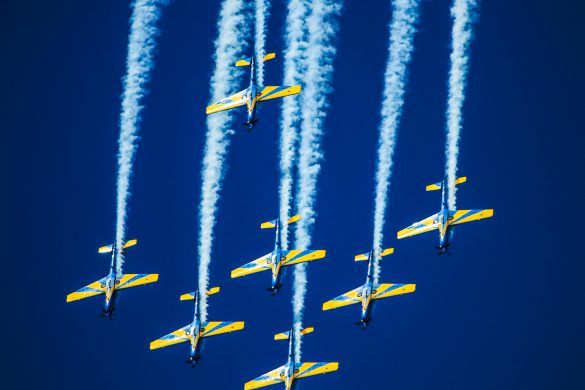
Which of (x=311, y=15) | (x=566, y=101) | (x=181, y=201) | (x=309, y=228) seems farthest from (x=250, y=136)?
(x=566, y=101)

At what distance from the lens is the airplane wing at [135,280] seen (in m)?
49.1

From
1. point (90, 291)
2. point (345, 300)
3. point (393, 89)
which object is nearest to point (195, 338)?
point (90, 291)

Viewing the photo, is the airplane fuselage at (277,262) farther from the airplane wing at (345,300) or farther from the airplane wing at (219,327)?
the airplane wing at (345,300)

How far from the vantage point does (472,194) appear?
183ft

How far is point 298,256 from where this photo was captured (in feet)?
155

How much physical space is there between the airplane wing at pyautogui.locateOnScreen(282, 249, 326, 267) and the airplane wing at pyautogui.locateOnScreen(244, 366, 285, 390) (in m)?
4.95

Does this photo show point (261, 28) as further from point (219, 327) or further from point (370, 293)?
point (219, 327)

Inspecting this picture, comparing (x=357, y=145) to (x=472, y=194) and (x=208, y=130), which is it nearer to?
(x=472, y=194)

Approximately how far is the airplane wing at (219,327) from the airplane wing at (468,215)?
34.0ft

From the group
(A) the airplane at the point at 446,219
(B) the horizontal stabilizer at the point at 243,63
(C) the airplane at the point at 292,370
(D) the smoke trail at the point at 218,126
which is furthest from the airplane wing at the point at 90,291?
(A) the airplane at the point at 446,219

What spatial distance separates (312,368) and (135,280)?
866 cm

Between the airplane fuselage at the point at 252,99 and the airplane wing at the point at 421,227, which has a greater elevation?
the airplane fuselage at the point at 252,99

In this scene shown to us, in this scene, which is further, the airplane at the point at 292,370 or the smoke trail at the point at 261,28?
the airplane at the point at 292,370

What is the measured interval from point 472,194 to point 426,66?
25.5 ft
